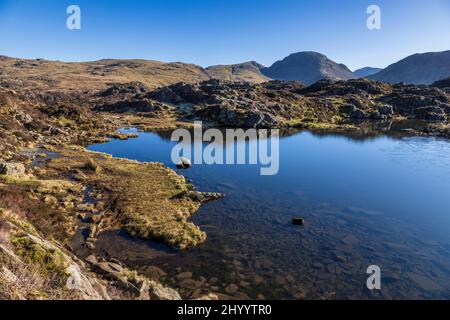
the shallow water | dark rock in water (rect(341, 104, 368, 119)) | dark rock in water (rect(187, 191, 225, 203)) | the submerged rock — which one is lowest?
the shallow water

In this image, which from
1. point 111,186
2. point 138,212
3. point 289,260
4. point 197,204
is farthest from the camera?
point 111,186

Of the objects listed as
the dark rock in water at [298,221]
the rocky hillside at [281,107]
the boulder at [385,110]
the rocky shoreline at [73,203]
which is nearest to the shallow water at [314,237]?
the dark rock in water at [298,221]

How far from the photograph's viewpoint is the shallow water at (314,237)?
21672mm

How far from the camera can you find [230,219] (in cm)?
3225

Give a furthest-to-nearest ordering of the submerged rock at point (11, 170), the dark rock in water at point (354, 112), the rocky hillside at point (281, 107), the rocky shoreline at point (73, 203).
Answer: the dark rock in water at point (354, 112) < the rocky hillside at point (281, 107) < the submerged rock at point (11, 170) < the rocky shoreline at point (73, 203)

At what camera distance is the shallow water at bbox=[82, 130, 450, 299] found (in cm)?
2167

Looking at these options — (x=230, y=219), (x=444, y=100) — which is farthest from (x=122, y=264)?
(x=444, y=100)

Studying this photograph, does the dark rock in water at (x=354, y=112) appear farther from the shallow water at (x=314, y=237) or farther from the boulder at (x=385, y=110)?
the shallow water at (x=314, y=237)

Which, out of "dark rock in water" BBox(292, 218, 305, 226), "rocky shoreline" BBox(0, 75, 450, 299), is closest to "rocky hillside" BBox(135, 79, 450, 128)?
"rocky shoreline" BBox(0, 75, 450, 299)

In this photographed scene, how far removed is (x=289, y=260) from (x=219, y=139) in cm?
6611

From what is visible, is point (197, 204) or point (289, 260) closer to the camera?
point (289, 260)

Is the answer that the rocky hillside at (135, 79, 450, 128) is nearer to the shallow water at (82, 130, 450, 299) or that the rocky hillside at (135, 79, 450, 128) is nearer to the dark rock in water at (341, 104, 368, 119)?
the dark rock in water at (341, 104, 368, 119)
